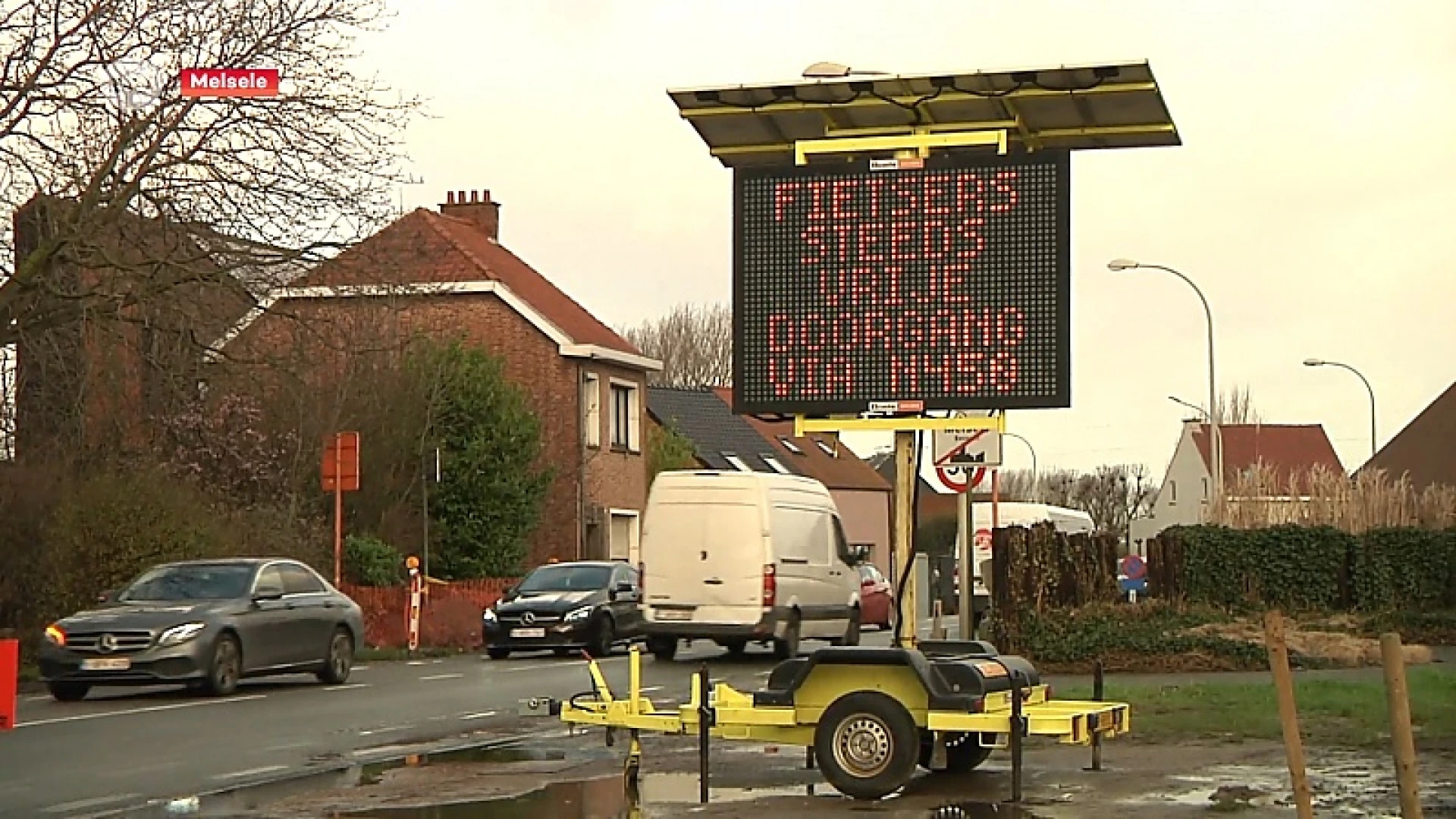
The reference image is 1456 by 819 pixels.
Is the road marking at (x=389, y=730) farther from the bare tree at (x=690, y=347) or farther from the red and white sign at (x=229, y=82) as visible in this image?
the bare tree at (x=690, y=347)

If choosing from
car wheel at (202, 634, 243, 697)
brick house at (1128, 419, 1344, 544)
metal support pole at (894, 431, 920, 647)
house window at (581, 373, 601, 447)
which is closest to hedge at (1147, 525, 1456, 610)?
car wheel at (202, 634, 243, 697)

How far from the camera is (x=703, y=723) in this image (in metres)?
13.2

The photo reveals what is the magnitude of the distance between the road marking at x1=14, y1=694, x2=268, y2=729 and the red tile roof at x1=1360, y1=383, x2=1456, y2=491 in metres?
43.8

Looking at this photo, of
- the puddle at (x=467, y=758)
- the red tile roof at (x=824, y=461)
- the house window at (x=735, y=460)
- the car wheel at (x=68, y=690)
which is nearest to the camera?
the puddle at (x=467, y=758)

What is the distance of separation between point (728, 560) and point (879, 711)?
48.7ft

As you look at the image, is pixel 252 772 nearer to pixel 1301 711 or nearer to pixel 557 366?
pixel 1301 711

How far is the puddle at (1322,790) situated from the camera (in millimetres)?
11812

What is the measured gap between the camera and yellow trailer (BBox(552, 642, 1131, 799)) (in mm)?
12625

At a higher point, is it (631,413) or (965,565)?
(631,413)

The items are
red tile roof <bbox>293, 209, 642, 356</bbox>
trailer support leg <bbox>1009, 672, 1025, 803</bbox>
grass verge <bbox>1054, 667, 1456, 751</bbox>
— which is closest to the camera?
trailer support leg <bbox>1009, 672, 1025, 803</bbox>

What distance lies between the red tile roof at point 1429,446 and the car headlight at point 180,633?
44.0 m

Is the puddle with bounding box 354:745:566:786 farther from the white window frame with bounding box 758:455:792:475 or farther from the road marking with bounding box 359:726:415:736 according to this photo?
the white window frame with bounding box 758:455:792:475

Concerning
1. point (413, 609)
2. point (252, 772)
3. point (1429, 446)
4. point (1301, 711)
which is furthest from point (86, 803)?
point (1429, 446)

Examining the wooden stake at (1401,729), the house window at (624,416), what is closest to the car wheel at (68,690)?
the wooden stake at (1401,729)
